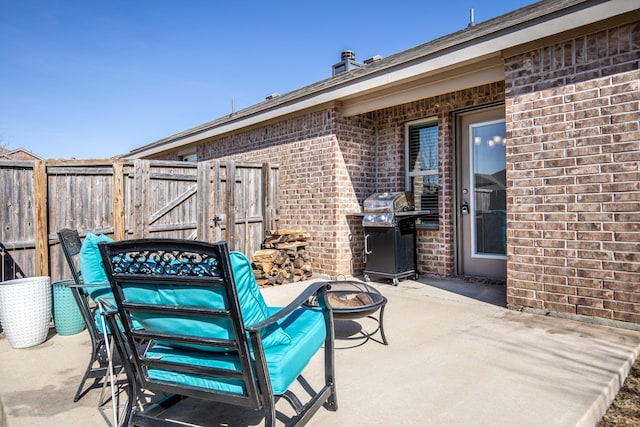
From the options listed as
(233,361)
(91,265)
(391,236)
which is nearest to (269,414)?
(233,361)

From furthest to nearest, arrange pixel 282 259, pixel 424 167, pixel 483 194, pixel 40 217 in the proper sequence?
1. pixel 424 167
2. pixel 282 259
3. pixel 483 194
4. pixel 40 217

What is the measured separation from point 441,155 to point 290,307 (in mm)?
4877

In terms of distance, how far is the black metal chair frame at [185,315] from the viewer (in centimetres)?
155

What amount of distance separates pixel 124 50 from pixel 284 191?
5590mm

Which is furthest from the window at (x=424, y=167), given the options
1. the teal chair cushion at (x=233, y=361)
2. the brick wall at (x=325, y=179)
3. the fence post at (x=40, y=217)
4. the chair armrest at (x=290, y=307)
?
the fence post at (x=40, y=217)

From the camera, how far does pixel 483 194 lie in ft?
19.1

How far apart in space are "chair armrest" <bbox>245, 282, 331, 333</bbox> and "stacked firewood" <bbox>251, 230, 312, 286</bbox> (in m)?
4.07

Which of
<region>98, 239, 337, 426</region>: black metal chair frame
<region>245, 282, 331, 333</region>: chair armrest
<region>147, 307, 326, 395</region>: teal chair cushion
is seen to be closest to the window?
<region>245, 282, 331, 333</region>: chair armrest

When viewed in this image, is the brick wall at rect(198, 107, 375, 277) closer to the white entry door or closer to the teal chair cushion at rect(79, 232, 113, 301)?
the white entry door

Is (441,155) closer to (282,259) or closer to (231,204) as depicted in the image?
(282,259)

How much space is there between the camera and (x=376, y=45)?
1141cm

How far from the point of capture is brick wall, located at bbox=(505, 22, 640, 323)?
140 inches

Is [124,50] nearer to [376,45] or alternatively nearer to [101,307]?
[376,45]

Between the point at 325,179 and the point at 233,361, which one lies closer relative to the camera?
the point at 233,361
